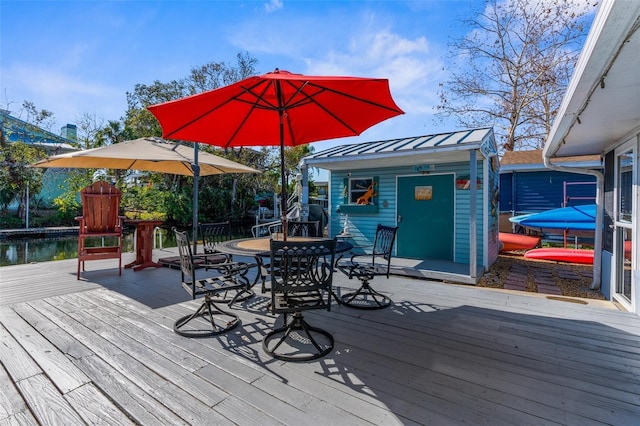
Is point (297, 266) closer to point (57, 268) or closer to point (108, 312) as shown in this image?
point (108, 312)

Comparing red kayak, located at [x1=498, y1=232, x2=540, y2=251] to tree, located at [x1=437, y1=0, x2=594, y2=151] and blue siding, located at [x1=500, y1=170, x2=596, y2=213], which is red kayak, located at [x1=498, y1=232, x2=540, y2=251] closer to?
blue siding, located at [x1=500, y1=170, x2=596, y2=213]

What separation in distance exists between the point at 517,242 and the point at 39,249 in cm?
1401

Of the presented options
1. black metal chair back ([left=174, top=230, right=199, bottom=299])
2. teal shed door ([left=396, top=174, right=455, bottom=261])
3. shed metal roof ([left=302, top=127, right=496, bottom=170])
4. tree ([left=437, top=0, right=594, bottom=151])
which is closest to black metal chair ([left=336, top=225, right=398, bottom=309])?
black metal chair back ([left=174, top=230, right=199, bottom=299])

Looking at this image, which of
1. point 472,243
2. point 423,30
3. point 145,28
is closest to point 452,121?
point 423,30

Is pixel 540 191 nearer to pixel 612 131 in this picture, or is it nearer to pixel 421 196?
pixel 421 196

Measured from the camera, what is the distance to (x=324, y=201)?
19.7 m

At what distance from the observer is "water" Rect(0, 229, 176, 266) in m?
7.71

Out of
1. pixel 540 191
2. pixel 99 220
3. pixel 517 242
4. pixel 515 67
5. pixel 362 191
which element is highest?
pixel 515 67

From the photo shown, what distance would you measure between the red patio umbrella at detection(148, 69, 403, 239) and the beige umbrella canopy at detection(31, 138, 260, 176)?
1497mm

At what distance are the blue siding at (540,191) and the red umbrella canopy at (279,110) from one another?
8.66m

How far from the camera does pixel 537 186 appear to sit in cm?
952

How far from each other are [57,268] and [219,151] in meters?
12.2

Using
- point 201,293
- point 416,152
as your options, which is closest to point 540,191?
point 416,152

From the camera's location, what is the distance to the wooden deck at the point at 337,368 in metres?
1.65
